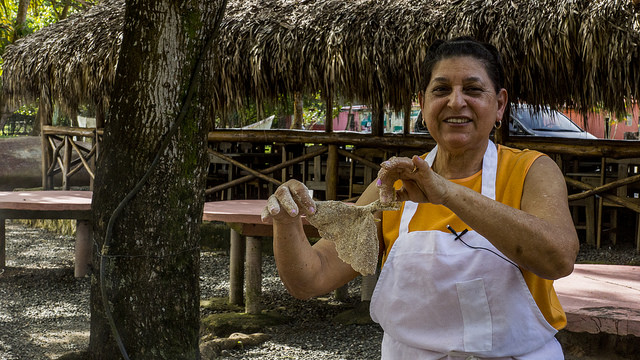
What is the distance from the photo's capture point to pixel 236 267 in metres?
5.13

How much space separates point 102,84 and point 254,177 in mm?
2319

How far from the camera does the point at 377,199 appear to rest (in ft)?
5.73

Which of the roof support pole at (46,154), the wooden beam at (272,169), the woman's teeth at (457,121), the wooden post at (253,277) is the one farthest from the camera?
the roof support pole at (46,154)

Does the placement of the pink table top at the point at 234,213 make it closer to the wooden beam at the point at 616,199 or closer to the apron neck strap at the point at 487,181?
the apron neck strap at the point at 487,181

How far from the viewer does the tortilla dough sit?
5.41ft

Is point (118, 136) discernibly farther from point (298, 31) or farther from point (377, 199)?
point (298, 31)

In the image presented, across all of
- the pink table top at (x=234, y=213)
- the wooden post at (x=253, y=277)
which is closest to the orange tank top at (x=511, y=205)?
the pink table top at (x=234, y=213)

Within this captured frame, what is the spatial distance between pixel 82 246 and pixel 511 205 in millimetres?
5401

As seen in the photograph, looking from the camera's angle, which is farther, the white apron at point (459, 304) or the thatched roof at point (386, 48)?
the thatched roof at point (386, 48)

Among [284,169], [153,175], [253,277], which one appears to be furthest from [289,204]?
[284,169]

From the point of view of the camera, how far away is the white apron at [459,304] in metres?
1.57

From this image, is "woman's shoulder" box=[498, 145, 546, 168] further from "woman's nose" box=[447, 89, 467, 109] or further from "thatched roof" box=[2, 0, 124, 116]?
"thatched roof" box=[2, 0, 124, 116]

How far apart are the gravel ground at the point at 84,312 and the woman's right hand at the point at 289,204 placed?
262 centimetres

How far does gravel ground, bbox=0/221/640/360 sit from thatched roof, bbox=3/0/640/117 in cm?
203
